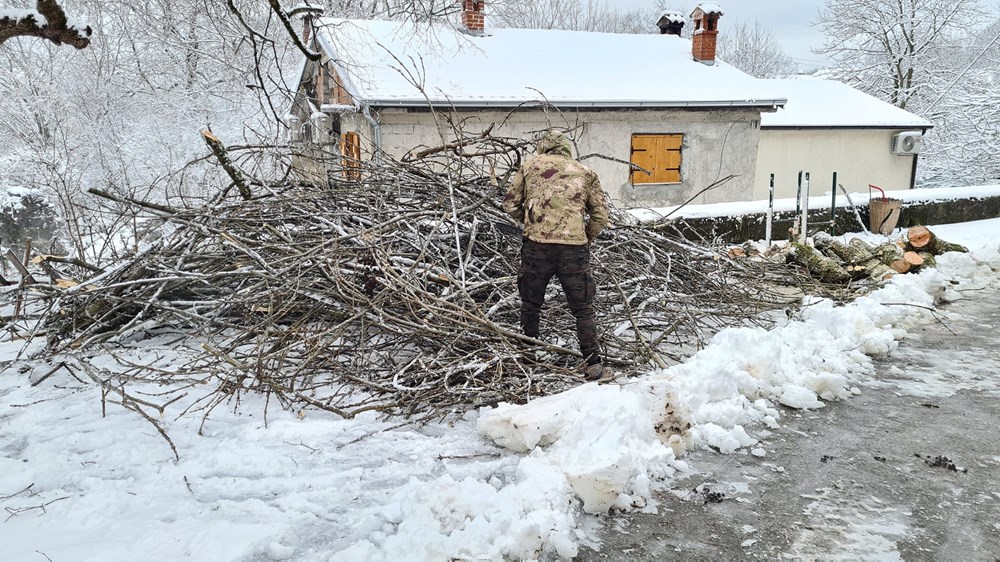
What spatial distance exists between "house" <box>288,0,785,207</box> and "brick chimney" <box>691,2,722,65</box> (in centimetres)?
3

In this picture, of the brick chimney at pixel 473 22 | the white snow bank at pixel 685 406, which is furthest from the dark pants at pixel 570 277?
the brick chimney at pixel 473 22

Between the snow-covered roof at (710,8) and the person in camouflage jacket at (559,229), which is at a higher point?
the snow-covered roof at (710,8)

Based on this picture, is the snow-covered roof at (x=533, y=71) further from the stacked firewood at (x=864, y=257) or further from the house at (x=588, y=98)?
the stacked firewood at (x=864, y=257)

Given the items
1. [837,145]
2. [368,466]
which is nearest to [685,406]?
[368,466]

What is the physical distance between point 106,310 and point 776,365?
5.68 m

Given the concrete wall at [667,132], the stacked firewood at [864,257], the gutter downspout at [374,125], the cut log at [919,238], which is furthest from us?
the concrete wall at [667,132]

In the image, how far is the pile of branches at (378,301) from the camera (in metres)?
4.41

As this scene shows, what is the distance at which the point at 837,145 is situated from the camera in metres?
18.6

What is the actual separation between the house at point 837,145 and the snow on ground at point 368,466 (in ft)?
48.3

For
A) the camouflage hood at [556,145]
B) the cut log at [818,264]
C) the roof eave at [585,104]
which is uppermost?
the roof eave at [585,104]

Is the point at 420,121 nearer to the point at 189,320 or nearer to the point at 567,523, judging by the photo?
the point at 189,320

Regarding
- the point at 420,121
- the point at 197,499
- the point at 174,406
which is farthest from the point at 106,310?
the point at 420,121

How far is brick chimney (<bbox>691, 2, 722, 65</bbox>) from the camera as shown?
1617cm

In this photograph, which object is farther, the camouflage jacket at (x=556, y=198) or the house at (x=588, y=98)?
the house at (x=588, y=98)
